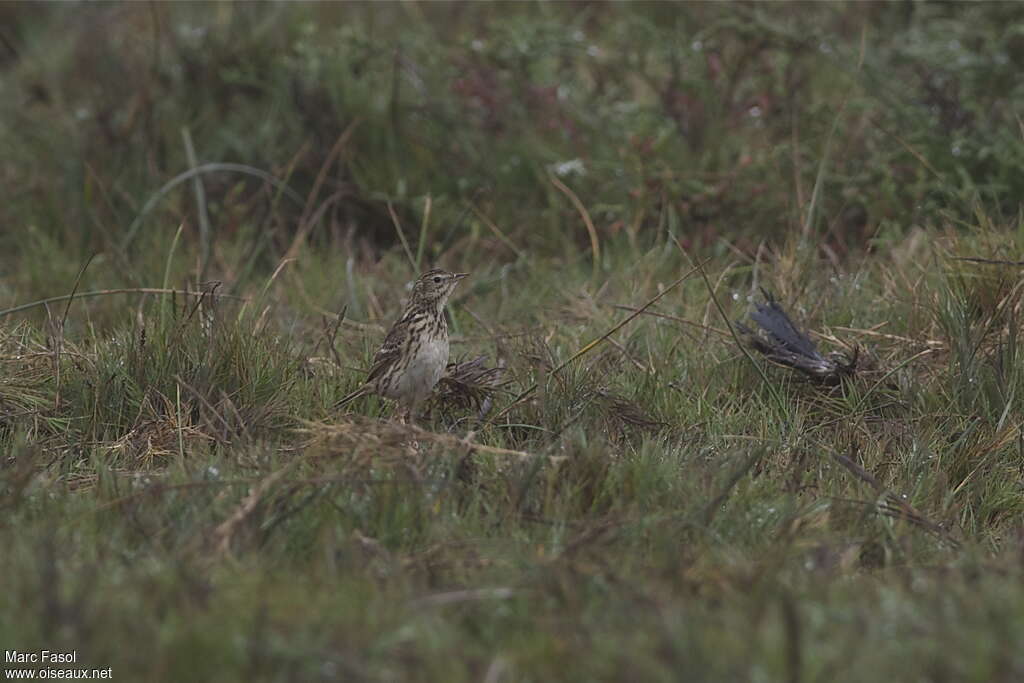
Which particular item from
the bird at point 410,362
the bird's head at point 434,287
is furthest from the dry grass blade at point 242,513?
the bird's head at point 434,287

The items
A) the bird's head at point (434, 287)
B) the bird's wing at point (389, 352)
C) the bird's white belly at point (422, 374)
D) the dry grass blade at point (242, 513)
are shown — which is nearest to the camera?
the dry grass blade at point (242, 513)

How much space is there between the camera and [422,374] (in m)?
4.66

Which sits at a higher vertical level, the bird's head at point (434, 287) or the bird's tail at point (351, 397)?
the bird's head at point (434, 287)

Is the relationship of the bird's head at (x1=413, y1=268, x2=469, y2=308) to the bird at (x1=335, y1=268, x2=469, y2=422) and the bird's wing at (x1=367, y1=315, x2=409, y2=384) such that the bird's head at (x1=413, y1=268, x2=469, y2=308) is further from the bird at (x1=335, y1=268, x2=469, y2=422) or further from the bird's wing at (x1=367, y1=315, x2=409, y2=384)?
the bird's wing at (x1=367, y1=315, x2=409, y2=384)

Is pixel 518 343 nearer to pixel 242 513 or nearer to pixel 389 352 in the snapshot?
pixel 389 352

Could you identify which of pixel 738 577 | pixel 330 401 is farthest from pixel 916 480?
pixel 330 401

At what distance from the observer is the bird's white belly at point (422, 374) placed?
465 cm

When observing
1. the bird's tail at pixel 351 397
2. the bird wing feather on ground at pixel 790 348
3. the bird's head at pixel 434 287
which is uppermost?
the bird's head at pixel 434 287

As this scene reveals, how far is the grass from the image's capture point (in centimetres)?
299

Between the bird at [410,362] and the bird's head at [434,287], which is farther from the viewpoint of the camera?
the bird's head at [434,287]

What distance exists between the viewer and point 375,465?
3.80 meters

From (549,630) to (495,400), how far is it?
5.82 ft

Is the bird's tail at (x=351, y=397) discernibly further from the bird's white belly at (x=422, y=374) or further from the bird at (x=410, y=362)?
the bird's white belly at (x=422, y=374)

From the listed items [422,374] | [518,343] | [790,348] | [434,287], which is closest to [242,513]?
[422,374]
